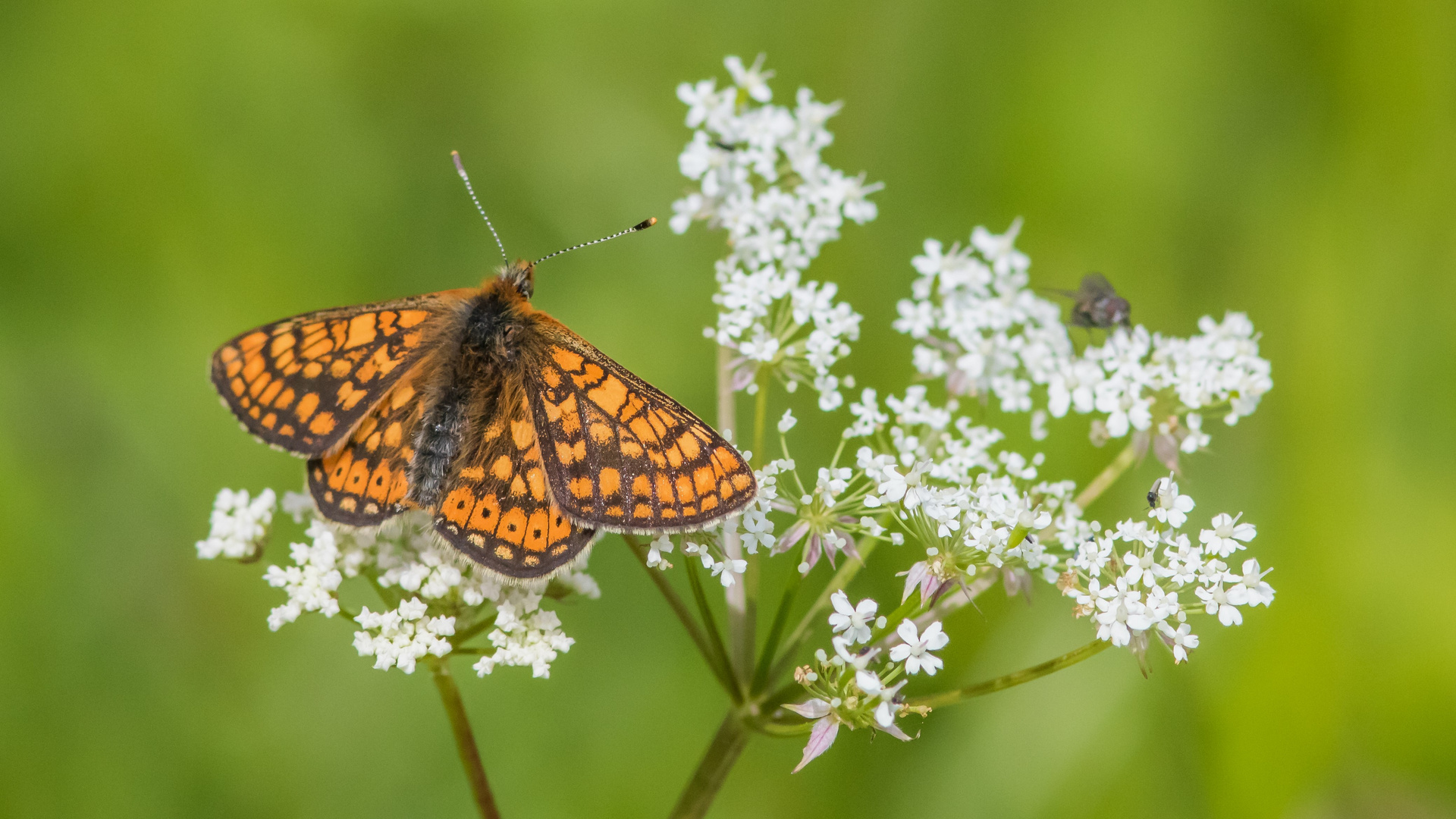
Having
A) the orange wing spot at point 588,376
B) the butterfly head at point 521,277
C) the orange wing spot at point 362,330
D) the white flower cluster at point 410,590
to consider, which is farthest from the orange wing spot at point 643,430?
the orange wing spot at point 362,330

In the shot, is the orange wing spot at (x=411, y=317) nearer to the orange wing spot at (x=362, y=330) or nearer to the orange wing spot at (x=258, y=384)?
the orange wing spot at (x=362, y=330)

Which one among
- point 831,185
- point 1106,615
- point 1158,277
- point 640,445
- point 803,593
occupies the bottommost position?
point 1106,615

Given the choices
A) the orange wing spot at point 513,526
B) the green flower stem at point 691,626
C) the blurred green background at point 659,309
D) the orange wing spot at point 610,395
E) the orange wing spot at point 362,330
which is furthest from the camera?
the blurred green background at point 659,309

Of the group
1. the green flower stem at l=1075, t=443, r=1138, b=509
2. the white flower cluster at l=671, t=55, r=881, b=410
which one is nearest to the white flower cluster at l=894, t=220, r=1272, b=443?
the green flower stem at l=1075, t=443, r=1138, b=509

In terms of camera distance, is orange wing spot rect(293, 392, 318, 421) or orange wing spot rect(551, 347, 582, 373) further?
orange wing spot rect(293, 392, 318, 421)

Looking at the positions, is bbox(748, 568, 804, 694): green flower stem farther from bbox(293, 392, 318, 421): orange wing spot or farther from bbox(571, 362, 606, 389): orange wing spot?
bbox(293, 392, 318, 421): orange wing spot

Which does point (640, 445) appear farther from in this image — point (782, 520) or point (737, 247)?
point (782, 520)

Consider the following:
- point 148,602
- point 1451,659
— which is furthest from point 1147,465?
point 148,602
